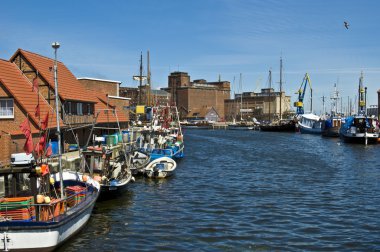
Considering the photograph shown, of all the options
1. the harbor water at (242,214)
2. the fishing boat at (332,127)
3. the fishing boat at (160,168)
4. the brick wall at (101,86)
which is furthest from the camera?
the fishing boat at (332,127)

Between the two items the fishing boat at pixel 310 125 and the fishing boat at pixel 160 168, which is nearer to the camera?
the fishing boat at pixel 160 168

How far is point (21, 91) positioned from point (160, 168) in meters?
13.1

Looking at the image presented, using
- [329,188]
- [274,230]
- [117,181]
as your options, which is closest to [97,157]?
[117,181]

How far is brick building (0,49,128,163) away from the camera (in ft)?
104

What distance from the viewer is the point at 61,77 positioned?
44.0 m

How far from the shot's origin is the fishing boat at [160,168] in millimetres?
38438

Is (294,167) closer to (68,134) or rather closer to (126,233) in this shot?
(68,134)

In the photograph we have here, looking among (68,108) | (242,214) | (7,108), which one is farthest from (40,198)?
(68,108)

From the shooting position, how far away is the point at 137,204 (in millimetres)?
28312

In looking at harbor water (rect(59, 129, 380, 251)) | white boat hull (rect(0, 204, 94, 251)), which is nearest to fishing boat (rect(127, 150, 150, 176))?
harbor water (rect(59, 129, 380, 251))

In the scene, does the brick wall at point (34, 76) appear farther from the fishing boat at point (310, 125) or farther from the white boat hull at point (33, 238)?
the fishing boat at point (310, 125)

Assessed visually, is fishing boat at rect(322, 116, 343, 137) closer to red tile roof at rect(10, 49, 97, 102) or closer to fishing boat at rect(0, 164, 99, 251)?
red tile roof at rect(10, 49, 97, 102)

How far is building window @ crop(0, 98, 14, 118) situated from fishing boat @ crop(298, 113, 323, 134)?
10455cm

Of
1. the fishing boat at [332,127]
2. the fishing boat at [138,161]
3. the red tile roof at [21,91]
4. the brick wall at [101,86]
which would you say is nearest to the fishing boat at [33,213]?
the red tile roof at [21,91]
